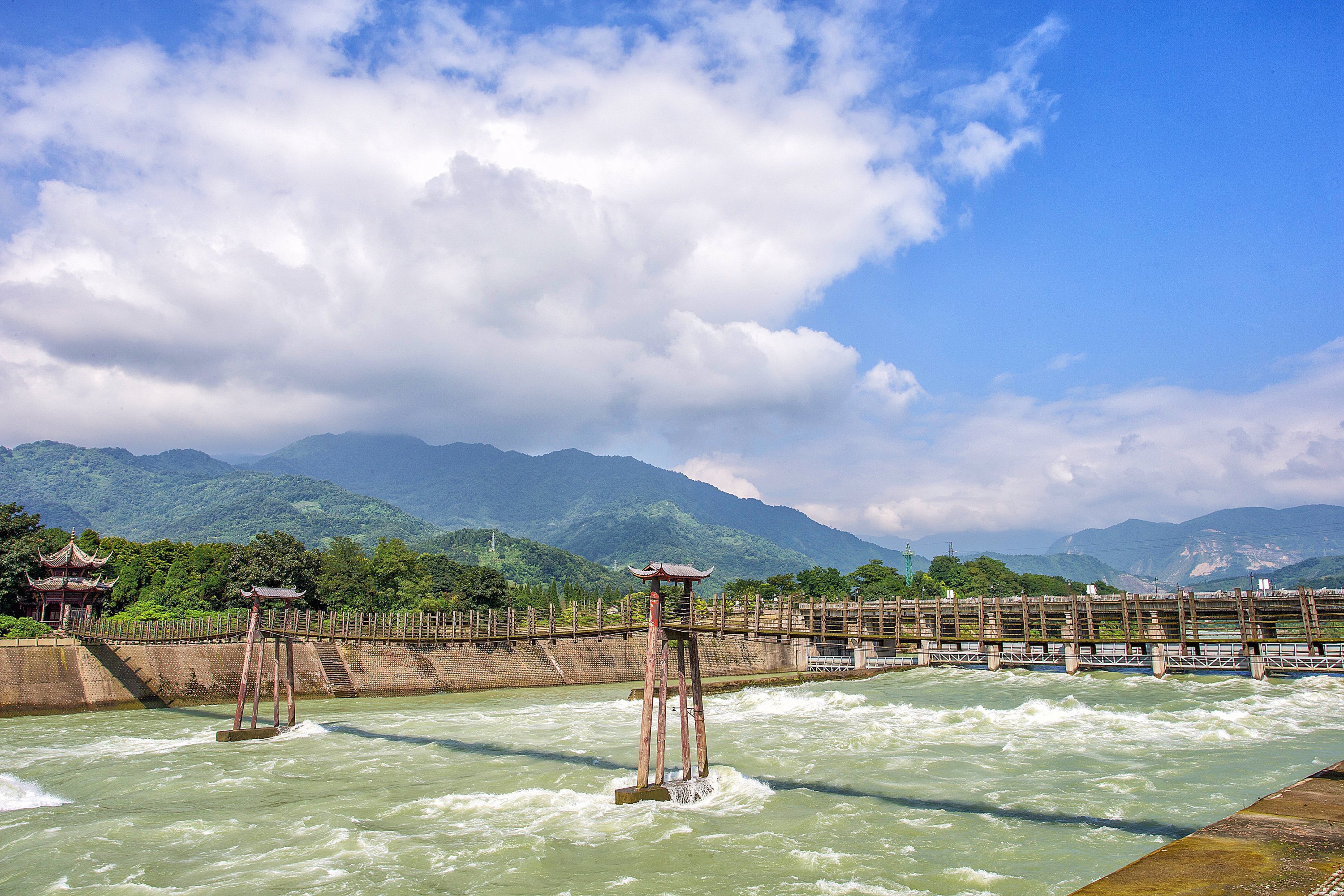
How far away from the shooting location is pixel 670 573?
17.1 meters

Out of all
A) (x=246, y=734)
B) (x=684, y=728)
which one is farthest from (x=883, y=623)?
(x=246, y=734)

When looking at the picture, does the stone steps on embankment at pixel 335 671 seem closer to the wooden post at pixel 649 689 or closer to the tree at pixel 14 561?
the tree at pixel 14 561

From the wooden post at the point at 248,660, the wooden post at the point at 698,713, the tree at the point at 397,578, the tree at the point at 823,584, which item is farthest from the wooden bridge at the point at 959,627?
the tree at the point at 823,584

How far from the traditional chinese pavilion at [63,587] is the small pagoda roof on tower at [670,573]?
41.9 metres

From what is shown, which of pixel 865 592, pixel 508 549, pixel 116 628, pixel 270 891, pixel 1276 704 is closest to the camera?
pixel 270 891

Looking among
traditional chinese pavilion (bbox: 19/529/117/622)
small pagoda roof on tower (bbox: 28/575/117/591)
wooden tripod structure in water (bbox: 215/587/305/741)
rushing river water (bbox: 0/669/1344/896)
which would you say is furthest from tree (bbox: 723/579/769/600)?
wooden tripod structure in water (bbox: 215/587/305/741)

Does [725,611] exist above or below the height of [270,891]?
above

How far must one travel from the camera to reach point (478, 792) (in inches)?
Answer: 713

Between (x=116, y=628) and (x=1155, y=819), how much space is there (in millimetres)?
46818

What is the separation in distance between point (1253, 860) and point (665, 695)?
39.1 ft

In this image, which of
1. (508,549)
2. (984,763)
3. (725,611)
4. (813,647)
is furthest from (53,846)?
(508,549)

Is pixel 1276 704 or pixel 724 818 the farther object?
pixel 1276 704

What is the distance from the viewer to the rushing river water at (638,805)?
12.6 metres

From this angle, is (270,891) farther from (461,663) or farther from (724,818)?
(461,663)
